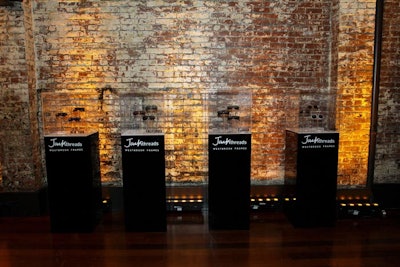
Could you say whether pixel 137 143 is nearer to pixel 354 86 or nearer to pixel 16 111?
pixel 16 111

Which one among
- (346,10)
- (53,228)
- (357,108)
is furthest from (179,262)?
(346,10)

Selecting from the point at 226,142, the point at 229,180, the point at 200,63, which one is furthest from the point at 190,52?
the point at 229,180

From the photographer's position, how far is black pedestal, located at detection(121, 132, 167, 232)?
383 cm

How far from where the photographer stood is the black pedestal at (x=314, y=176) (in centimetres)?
393

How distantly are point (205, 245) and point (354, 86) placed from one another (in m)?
2.88

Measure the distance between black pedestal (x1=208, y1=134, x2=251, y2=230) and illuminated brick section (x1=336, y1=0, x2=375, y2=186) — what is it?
159 cm

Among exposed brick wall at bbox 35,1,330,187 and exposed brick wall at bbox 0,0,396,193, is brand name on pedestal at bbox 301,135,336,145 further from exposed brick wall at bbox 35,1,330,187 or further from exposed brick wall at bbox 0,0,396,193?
exposed brick wall at bbox 35,1,330,187

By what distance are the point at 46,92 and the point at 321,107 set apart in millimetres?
3761

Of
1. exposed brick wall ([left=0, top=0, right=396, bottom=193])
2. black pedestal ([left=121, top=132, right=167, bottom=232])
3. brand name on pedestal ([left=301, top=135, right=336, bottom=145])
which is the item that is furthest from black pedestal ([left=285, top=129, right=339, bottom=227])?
black pedestal ([left=121, top=132, right=167, bottom=232])

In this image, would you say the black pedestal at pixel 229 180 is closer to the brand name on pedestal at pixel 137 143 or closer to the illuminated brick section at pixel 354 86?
the brand name on pedestal at pixel 137 143

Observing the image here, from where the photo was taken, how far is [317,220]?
4.05 metres

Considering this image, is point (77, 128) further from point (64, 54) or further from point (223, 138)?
point (223, 138)

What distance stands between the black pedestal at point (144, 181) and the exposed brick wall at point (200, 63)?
82 centimetres

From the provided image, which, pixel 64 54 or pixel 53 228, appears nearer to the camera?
pixel 53 228
